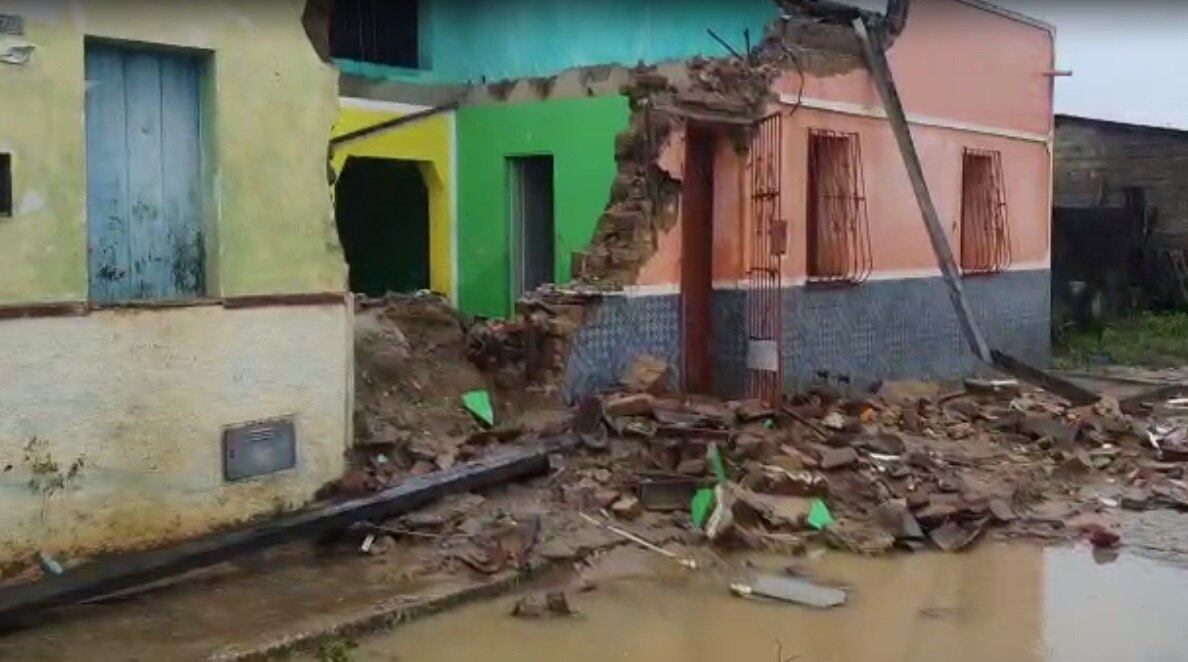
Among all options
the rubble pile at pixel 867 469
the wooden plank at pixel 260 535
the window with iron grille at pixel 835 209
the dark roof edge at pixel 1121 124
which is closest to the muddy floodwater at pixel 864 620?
the rubble pile at pixel 867 469

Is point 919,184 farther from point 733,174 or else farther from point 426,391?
point 426,391

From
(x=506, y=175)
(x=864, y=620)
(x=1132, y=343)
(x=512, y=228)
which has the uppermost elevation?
Result: (x=506, y=175)

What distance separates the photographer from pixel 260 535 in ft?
23.0

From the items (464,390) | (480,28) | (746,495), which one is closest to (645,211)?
(464,390)

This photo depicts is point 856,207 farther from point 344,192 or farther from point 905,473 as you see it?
point 344,192

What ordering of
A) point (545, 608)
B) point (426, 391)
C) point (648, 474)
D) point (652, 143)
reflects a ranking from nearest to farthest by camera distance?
1. point (545, 608)
2. point (648, 474)
3. point (426, 391)
4. point (652, 143)

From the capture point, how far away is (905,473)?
31.4 feet

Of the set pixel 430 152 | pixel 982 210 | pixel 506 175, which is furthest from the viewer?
pixel 982 210

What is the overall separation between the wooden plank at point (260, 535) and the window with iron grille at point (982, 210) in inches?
321

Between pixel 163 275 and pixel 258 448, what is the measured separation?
1.14 metres

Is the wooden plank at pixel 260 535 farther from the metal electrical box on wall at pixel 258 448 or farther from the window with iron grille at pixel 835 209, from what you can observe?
the window with iron grille at pixel 835 209

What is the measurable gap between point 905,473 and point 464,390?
3.45 meters

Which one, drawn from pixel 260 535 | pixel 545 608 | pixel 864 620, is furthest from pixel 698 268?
pixel 260 535

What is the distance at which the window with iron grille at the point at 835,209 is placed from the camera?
41.9 feet
